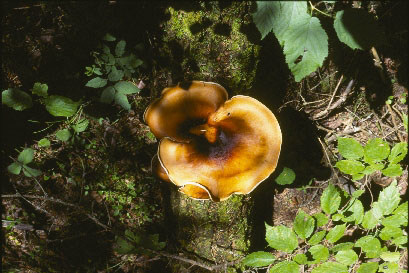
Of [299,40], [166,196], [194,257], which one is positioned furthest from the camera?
[166,196]

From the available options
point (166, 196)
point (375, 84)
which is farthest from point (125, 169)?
point (375, 84)

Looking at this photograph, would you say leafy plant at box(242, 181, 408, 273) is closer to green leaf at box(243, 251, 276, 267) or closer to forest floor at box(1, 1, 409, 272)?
green leaf at box(243, 251, 276, 267)

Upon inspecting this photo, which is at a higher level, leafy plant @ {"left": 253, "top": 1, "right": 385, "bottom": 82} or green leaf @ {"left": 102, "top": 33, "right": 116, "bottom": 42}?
leafy plant @ {"left": 253, "top": 1, "right": 385, "bottom": 82}

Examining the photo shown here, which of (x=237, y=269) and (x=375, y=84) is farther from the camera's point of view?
(x=375, y=84)

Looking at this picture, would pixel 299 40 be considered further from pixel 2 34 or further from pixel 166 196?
pixel 2 34

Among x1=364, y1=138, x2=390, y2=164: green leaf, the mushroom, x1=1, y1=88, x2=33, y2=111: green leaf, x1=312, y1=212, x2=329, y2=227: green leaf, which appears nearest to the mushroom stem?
the mushroom

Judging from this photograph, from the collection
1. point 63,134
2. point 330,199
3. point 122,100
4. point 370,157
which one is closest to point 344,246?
point 330,199
